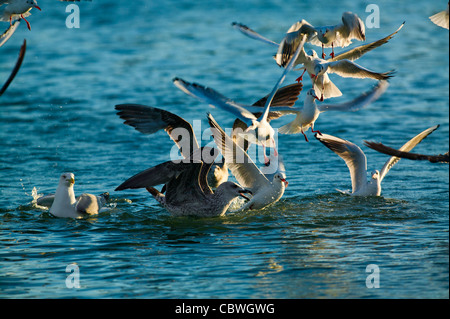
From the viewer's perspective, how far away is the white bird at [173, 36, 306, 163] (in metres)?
9.16

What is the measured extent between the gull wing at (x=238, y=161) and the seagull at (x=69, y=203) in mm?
1900

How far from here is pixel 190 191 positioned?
9.97 metres

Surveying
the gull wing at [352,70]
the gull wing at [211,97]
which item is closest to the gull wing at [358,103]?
the gull wing at [352,70]

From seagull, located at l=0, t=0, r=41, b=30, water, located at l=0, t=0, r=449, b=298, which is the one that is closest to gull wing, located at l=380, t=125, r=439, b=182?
water, located at l=0, t=0, r=449, b=298

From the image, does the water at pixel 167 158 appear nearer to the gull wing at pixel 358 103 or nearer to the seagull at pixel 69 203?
the seagull at pixel 69 203

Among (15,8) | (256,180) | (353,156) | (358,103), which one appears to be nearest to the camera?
(15,8)

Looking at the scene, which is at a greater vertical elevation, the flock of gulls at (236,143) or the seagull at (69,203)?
the flock of gulls at (236,143)

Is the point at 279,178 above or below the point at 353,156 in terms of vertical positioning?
below

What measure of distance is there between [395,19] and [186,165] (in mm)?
17983

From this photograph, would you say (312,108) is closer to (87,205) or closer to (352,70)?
(352,70)

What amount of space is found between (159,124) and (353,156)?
10.2ft

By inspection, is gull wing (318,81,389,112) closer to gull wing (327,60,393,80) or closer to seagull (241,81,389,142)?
seagull (241,81,389,142)

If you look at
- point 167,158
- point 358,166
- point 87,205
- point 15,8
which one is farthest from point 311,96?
point 15,8

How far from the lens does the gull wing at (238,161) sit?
30.9 ft
